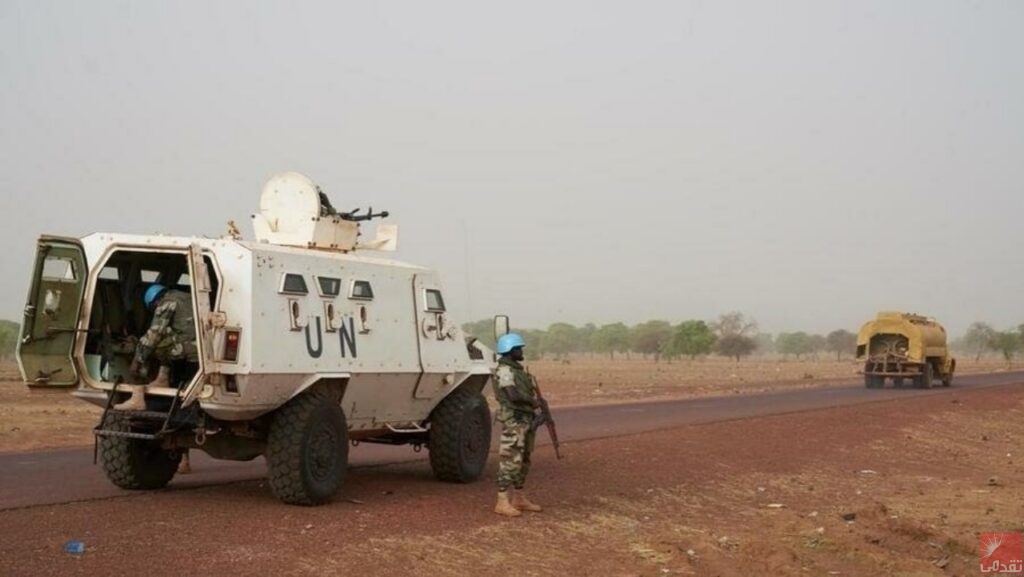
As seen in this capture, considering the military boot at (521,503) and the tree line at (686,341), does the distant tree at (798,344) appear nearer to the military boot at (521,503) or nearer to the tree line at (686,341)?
the tree line at (686,341)

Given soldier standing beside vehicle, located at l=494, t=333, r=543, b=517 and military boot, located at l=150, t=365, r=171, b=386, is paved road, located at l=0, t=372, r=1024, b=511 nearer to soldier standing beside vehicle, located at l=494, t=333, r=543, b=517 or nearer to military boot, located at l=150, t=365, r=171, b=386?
military boot, located at l=150, t=365, r=171, b=386

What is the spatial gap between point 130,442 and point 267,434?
1.45 meters

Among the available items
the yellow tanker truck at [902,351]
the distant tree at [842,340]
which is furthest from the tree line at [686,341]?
the yellow tanker truck at [902,351]

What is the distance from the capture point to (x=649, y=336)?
480 ft

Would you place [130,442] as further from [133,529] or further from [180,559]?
[180,559]

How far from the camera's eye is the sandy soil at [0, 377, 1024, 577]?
8422mm

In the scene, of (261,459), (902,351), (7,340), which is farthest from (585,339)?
(261,459)

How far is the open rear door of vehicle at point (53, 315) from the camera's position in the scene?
32.8 feet

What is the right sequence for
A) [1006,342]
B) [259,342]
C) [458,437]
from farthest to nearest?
[1006,342]
[458,437]
[259,342]

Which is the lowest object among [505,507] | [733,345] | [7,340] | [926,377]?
[505,507]

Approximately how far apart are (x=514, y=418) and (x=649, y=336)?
13681 centimetres

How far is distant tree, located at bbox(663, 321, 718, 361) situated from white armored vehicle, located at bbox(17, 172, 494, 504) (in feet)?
326

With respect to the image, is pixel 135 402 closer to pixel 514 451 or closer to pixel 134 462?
pixel 134 462

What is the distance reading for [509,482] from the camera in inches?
422
